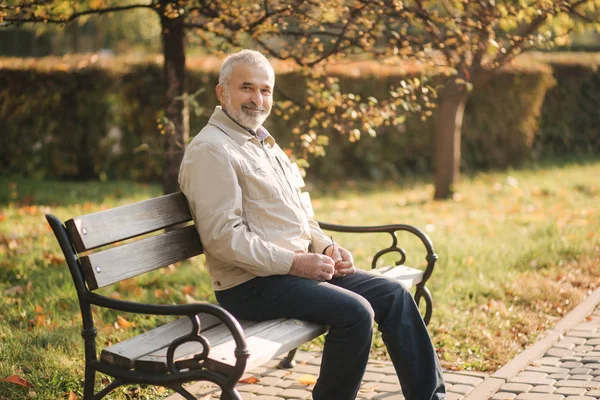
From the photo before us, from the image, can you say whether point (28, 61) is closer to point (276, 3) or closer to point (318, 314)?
point (276, 3)

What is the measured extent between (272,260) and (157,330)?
1.94ft

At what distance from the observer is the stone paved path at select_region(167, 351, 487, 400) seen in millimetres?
4293

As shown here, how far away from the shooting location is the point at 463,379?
449cm

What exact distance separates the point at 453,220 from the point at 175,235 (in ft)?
18.2

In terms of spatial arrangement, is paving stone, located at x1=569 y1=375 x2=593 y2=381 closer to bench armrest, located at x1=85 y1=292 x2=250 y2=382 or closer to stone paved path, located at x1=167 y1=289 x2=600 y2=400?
stone paved path, located at x1=167 y1=289 x2=600 y2=400

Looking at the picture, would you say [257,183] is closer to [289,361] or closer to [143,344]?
[143,344]

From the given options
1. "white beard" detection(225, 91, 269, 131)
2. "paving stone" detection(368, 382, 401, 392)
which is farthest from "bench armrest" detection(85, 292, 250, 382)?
"paving stone" detection(368, 382, 401, 392)

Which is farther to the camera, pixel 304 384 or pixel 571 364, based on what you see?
pixel 571 364

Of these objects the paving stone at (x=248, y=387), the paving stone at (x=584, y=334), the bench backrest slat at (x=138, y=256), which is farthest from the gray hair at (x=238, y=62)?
the paving stone at (x=584, y=334)

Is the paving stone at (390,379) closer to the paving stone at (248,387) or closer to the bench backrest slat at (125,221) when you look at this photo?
the paving stone at (248,387)

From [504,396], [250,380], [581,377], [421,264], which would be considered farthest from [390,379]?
[421,264]

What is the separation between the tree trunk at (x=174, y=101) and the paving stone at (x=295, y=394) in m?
2.60

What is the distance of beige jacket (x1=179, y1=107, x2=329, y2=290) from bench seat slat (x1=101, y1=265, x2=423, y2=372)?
0.25 m

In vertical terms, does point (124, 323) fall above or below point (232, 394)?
below
